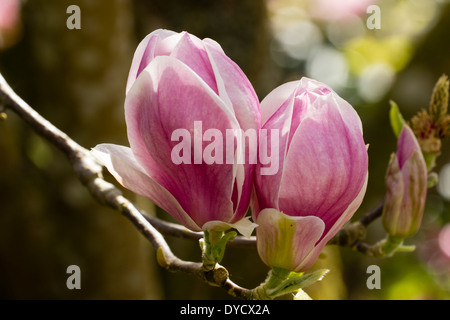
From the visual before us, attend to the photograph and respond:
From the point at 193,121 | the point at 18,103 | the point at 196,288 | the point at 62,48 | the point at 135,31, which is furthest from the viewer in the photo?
the point at 135,31

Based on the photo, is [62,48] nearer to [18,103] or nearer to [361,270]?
[18,103]

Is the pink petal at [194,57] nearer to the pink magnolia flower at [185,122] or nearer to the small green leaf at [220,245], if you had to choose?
the pink magnolia flower at [185,122]

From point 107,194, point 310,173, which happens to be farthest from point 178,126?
point 107,194

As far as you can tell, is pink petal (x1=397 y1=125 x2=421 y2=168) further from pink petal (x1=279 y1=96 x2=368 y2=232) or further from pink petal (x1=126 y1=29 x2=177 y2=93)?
pink petal (x1=126 y1=29 x2=177 y2=93)

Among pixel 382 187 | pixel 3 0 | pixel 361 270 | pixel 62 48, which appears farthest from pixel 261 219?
pixel 361 270

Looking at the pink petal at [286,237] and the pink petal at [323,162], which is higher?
the pink petal at [323,162]

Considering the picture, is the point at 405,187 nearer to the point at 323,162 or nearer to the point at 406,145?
the point at 406,145

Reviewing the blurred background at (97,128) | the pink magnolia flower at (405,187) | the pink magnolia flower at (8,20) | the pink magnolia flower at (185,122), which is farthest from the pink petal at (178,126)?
the pink magnolia flower at (8,20)
